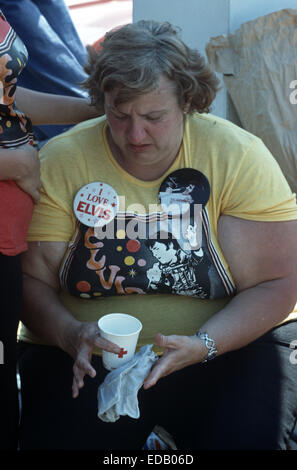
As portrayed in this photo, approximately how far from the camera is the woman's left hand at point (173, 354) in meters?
1.57

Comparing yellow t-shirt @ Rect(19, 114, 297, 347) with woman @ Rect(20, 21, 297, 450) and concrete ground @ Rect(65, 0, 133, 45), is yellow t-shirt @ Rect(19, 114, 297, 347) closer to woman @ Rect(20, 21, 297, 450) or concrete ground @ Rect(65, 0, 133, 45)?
woman @ Rect(20, 21, 297, 450)

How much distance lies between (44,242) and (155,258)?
41cm

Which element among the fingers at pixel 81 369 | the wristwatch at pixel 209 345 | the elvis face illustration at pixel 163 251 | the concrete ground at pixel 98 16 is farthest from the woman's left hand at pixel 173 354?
the concrete ground at pixel 98 16

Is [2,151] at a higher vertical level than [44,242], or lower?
higher

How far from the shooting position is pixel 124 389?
1.58 meters

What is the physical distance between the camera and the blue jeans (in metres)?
2.95

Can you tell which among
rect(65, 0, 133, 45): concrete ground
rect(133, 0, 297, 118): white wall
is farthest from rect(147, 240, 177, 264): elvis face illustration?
rect(65, 0, 133, 45): concrete ground

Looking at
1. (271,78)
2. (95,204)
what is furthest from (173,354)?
(271,78)

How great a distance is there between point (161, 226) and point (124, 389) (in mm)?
607

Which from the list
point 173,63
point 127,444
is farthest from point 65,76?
point 127,444

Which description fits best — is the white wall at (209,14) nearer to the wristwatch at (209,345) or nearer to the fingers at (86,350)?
the wristwatch at (209,345)

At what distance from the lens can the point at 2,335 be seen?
1711 millimetres

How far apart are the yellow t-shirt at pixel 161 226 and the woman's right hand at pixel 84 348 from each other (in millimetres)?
238
